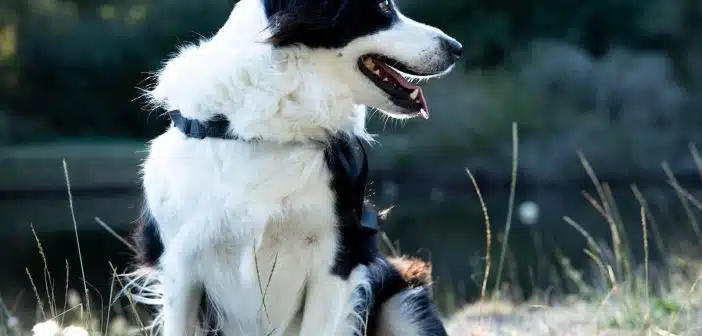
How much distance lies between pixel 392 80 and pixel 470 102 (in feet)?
57.0

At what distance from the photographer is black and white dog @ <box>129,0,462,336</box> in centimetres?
276

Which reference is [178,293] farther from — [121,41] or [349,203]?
[121,41]

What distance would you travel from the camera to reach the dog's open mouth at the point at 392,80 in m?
2.88

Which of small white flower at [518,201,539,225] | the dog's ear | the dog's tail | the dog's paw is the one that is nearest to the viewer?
the dog's ear

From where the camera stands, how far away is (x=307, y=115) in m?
2.84

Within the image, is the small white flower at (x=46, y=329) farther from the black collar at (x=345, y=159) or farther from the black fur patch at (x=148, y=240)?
the black collar at (x=345, y=159)

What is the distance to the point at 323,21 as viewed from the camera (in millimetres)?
2764

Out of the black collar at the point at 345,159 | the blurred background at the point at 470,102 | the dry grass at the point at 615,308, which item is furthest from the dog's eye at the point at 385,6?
the blurred background at the point at 470,102

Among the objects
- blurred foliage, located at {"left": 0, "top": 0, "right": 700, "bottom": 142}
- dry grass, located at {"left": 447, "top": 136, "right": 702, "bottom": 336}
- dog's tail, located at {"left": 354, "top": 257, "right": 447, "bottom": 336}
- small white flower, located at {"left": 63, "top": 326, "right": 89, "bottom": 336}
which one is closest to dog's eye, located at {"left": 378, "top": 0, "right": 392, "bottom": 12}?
dog's tail, located at {"left": 354, "top": 257, "right": 447, "bottom": 336}

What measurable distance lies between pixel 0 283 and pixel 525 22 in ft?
56.8

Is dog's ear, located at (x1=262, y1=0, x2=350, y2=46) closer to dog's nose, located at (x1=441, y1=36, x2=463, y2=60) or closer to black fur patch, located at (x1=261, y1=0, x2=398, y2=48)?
black fur patch, located at (x1=261, y1=0, x2=398, y2=48)

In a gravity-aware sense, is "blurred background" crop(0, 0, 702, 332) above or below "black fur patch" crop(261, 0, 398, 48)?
below

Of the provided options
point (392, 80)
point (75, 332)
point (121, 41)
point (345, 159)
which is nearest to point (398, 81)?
point (392, 80)

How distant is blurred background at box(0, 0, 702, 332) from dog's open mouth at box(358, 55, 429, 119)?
12106 millimetres
